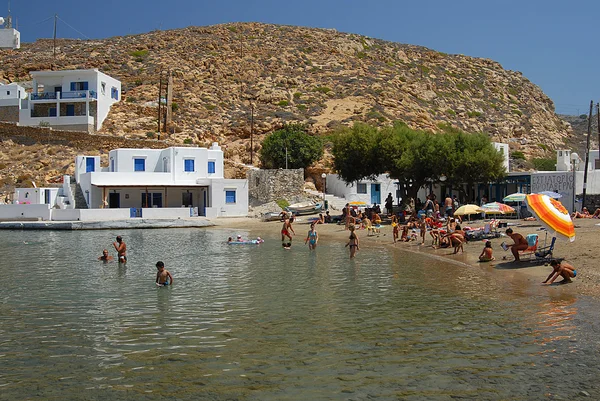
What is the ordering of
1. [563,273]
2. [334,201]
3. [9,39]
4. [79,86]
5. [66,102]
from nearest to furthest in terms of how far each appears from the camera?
[563,273], [334,201], [66,102], [79,86], [9,39]

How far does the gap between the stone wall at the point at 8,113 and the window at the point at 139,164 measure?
2579 centimetres

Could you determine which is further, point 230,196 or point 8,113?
point 8,113

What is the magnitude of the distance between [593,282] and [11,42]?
101m

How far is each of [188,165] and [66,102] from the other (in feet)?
77.9

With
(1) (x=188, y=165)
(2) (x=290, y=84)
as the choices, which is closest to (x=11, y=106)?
(1) (x=188, y=165)

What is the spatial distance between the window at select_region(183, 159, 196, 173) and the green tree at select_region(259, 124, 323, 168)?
32.4ft

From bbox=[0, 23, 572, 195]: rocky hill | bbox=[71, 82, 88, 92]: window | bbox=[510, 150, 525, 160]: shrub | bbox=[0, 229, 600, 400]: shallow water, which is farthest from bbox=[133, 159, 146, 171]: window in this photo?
bbox=[510, 150, 525, 160]: shrub

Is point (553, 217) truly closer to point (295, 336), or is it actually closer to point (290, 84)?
point (295, 336)

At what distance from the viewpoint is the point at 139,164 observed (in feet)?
146

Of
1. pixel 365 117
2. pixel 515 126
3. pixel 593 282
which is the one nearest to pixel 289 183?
pixel 365 117

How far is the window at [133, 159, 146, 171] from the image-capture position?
44344mm

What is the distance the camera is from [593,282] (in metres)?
14.4

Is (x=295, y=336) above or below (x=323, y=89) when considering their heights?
below

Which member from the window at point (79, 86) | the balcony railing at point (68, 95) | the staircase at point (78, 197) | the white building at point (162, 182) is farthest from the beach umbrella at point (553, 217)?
the window at point (79, 86)
